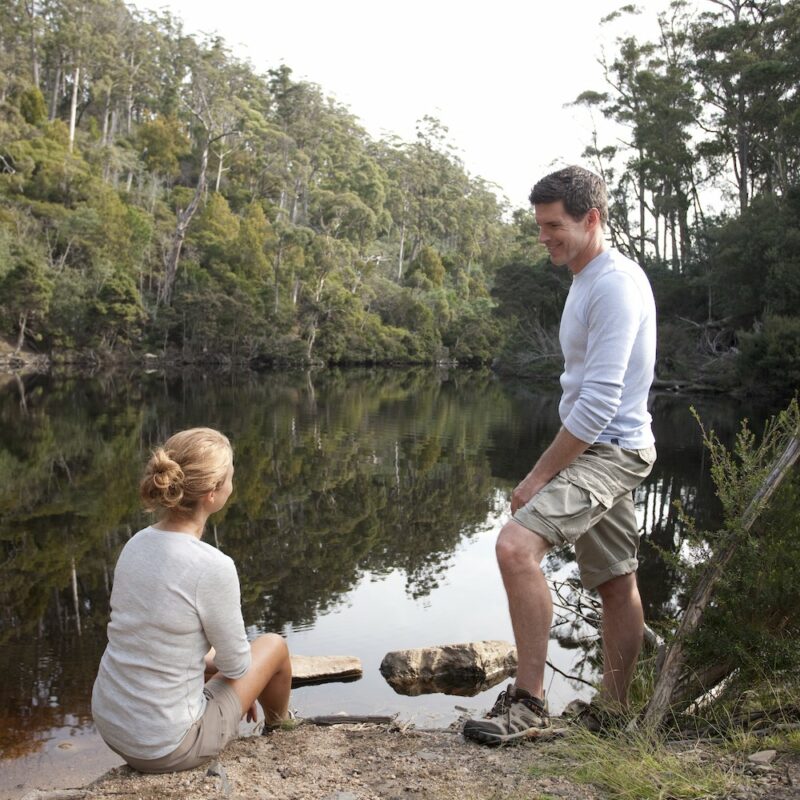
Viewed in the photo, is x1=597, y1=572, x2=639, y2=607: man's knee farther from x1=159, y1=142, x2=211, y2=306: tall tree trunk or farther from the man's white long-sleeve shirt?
x1=159, y1=142, x2=211, y2=306: tall tree trunk


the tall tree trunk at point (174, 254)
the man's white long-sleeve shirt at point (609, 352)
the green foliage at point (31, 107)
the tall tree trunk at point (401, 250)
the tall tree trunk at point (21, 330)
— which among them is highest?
the green foliage at point (31, 107)

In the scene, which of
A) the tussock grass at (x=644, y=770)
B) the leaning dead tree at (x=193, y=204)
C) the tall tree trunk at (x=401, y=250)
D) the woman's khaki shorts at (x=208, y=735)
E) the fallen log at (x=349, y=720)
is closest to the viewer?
the tussock grass at (x=644, y=770)

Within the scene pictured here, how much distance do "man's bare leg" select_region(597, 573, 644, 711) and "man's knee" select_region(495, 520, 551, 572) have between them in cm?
42

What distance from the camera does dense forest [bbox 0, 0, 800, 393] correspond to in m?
27.2

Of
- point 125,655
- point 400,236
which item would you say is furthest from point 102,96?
point 125,655

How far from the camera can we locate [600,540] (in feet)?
9.00

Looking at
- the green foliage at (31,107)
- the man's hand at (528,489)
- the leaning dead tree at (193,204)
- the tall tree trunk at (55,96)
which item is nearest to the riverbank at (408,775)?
the man's hand at (528,489)

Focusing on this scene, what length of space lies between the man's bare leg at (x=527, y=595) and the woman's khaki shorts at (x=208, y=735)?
2.86 feet

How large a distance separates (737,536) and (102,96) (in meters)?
49.2

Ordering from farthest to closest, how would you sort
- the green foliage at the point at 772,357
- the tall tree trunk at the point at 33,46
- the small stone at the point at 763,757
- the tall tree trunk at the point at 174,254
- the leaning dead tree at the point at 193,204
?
the tall tree trunk at the point at 33,46
the leaning dead tree at the point at 193,204
the tall tree trunk at the point at 174,254
the green foliage at the point at 772,357
the small stone at the point at 763,757

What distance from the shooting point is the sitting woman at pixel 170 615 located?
2.35 m

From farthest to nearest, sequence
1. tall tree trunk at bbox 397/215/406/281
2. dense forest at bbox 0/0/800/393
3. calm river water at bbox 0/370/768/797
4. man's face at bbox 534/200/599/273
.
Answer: tall tree trunk at bbox 397/215/406/281 → dense forest at bbox 0/0/800/393 → calm river water at bbox 0/370/768/797 → man's face at bbox 534/200/599/273

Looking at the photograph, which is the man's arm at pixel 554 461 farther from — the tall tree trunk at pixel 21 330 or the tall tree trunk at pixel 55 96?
the tall tree trunk at pixel 55 96

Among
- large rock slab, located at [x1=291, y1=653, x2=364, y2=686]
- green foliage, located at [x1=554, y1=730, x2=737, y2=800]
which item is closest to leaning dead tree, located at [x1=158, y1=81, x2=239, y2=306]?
large rock slab, located at [x1=291, y1=653, x2=364, y2=686]
